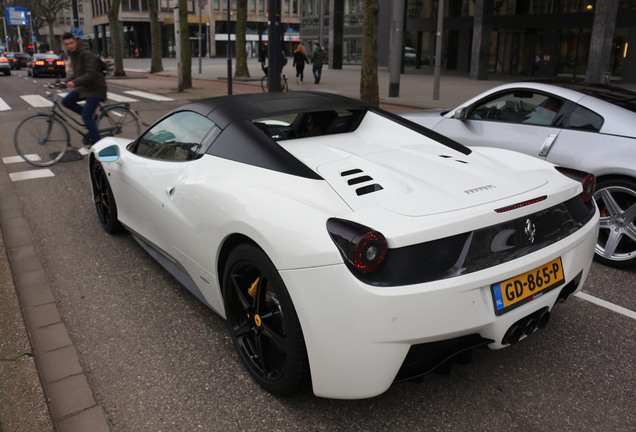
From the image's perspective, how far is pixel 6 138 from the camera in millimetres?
10836

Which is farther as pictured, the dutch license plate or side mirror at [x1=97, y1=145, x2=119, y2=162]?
side mirror at [x1=97, y1=145, x2=119, y2=162]

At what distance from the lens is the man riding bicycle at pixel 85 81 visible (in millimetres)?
8125

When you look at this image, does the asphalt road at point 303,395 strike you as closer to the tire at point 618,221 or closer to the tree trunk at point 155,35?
the tire at point 618,221

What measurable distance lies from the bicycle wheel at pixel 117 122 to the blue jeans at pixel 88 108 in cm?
24

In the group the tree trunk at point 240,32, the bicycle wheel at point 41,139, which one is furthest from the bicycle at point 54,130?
the tree trunk at point 240,32

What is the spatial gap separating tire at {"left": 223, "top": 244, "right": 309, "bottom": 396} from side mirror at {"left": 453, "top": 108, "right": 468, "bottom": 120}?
12.6 ft

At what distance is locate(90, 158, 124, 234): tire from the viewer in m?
4.85

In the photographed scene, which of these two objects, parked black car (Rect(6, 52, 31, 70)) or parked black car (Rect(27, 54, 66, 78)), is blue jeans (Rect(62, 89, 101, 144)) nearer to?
parked black car (Rect(27, 54, 66, 78))

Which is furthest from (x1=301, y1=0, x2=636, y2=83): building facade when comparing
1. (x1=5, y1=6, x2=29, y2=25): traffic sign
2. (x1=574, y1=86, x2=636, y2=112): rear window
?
(x1=5, y1=6, x2=29, y2=25): traffic sign

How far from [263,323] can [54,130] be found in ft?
23.5

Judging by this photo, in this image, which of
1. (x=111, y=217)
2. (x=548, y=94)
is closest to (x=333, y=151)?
(x=111, y=217)

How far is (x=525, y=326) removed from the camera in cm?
254

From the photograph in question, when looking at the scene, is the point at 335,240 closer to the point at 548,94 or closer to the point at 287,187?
the point at 287,187

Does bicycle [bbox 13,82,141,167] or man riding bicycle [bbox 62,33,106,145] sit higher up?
man riding bicycle [bbox 62,33,106,145]
